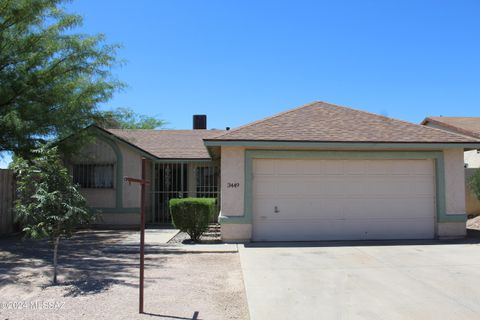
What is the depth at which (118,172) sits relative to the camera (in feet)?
58.3

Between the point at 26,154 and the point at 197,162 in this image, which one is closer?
the point at 26,154

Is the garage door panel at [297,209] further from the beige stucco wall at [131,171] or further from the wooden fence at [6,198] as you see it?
the wooden fence at [6,198]

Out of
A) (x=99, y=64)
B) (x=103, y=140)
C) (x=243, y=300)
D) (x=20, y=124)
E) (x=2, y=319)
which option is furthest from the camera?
(x=103, y=140)

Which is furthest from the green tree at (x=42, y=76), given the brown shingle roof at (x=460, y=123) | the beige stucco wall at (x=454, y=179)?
the brown shingle roof at (x=460, y=123)

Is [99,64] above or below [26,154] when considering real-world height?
above

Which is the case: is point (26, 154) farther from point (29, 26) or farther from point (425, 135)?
point (425, 135)

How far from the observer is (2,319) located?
6.05 meters

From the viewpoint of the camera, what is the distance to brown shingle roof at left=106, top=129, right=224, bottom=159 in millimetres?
19312

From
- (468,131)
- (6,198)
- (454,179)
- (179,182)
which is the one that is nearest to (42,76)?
(6,198)

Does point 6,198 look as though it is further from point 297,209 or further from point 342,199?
point 342,199

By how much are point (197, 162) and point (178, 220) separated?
627 cm

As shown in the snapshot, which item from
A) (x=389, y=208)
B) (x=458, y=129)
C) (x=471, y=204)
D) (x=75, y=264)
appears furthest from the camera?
(x=458, y=129)

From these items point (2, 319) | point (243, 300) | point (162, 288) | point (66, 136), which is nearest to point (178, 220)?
point (66, 136)

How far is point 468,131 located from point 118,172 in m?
17.3
